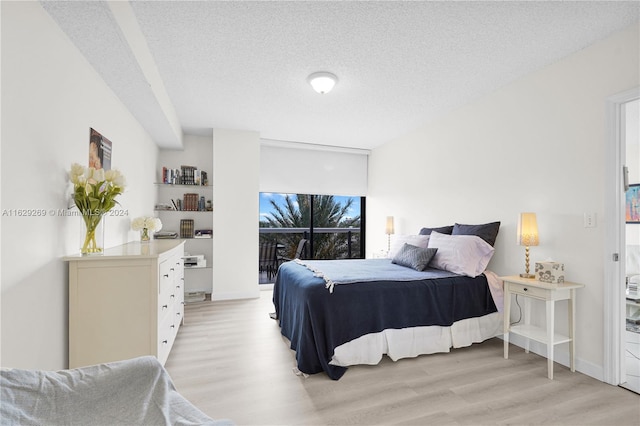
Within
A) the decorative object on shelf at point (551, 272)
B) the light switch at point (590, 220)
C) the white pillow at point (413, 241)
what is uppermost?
the light switch at point (590, 220)

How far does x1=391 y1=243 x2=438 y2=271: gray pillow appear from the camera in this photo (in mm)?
3287

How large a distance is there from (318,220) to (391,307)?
358cm

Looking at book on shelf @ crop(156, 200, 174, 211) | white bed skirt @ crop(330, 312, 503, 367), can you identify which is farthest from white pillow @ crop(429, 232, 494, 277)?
book on shelf @ crop(156, 200, 174, 211)

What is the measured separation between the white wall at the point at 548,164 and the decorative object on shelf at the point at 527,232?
142mm

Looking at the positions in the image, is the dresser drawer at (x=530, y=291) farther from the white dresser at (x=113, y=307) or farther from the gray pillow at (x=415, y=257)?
the white dresser at (x=113, y=307)

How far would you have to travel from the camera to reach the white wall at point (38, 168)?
1.45 metres

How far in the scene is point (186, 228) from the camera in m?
4.86

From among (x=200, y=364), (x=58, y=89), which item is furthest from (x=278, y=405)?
(x=58, y=89)

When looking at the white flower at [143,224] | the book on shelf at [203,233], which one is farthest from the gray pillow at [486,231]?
the book on shelf at [203,233]

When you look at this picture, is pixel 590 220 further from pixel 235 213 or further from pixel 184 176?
pixel 184 176

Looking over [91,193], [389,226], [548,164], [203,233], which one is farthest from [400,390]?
[203,233]

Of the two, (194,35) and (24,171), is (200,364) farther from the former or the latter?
(194,35)

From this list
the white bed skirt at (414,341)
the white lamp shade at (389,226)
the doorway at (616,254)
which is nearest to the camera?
the doorway at (616,254)

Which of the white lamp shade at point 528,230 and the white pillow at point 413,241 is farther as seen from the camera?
the white pillow at point 413,241
